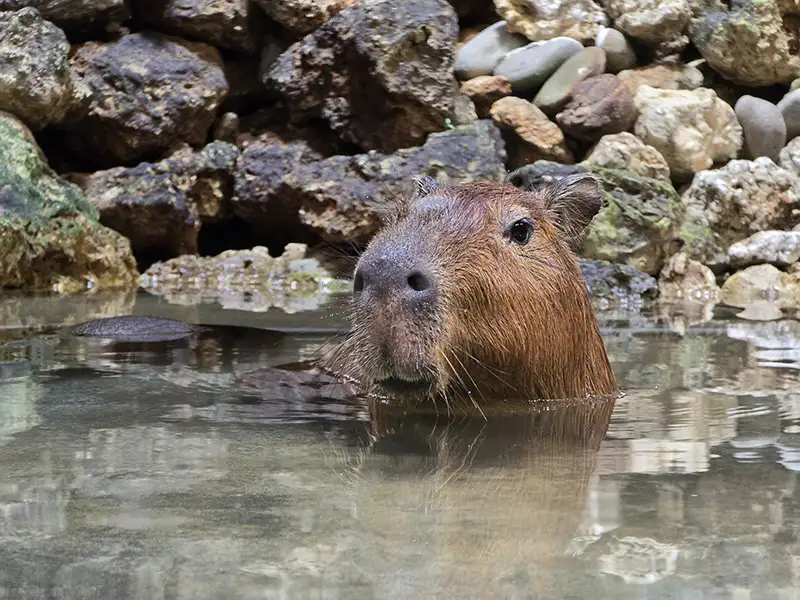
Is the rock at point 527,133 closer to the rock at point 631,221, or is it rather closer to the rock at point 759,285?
the rock at point 631,221

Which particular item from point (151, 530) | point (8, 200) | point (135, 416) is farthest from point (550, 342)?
point (8, 200)

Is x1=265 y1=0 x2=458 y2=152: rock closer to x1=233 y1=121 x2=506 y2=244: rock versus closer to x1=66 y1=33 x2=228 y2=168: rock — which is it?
x1=233 y1=121 x2=506 y2=244: rock

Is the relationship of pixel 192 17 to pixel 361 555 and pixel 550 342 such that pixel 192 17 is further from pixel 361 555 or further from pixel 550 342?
pixel 361 555

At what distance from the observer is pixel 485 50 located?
1100 centimetres

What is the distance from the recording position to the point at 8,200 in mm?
8055

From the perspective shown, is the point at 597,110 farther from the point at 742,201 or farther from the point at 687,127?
the point at 742,201

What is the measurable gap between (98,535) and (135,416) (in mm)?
1185

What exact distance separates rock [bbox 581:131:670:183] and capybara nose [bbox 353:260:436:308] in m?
7.77

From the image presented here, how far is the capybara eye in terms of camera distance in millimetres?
2861

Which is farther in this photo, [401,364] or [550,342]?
[550,342]

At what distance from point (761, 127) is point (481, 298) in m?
9.01

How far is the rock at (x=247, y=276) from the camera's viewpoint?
8.57 m

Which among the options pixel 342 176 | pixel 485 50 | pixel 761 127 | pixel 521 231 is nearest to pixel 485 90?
pixel 485 50

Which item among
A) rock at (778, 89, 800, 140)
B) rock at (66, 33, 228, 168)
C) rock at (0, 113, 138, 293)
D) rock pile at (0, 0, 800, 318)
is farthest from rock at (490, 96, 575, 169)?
rock at (0, 113, 138, 293)
